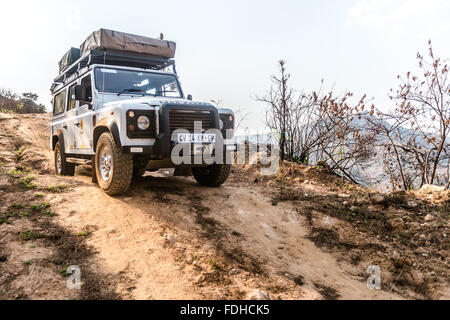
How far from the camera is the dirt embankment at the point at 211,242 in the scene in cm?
296

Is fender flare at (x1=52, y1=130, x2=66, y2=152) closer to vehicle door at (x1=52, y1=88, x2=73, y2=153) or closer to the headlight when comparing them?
vehicle door at (x1=52, y1=88, x2=73, y2=153)

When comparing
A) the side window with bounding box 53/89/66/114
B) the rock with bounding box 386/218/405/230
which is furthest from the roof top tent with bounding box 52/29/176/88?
the rock with bounding box 386/218/405/230

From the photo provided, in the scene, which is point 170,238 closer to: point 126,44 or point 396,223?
point 396,223

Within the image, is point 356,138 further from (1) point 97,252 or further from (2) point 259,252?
(1) point 97,252

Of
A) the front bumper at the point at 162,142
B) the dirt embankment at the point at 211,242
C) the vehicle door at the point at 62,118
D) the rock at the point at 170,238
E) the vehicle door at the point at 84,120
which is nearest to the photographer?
the dirt embankment at the point at 211,242

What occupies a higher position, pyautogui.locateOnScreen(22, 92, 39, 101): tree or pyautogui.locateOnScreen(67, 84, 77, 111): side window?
pyautogui.locateOnScreen(22, 92, 39, 101): tree

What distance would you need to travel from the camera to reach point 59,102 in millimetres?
7414

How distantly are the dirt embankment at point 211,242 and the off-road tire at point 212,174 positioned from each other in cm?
23

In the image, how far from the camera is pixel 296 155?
8.98m

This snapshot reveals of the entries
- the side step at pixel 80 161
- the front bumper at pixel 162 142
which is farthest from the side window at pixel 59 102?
the front bumper at pixel 162 142

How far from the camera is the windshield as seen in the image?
5.45m

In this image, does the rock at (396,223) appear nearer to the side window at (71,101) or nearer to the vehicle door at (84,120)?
the vehicle door at (84,120)
